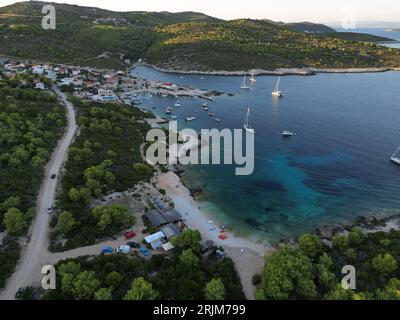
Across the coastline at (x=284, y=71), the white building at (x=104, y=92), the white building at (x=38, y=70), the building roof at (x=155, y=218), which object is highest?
the coastline at (x=284, y=71)

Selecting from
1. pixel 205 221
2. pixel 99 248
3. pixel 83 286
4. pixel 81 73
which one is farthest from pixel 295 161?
pixel 81 73

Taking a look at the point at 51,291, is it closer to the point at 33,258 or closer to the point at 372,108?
the point at 33,258

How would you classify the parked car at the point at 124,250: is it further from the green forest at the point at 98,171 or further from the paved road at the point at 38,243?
the paved road at the point at 38,243

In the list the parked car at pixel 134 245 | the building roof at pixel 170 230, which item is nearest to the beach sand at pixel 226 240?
the building roof at pixel 170 230

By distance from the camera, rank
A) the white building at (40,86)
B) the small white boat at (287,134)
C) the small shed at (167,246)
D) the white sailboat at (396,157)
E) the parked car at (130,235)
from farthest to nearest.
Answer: the white building at (40,86) < the small white boat at (287,134) < the white sailboat at (396,157) < the parked car at (130,235) < the small shed at (167,246)
